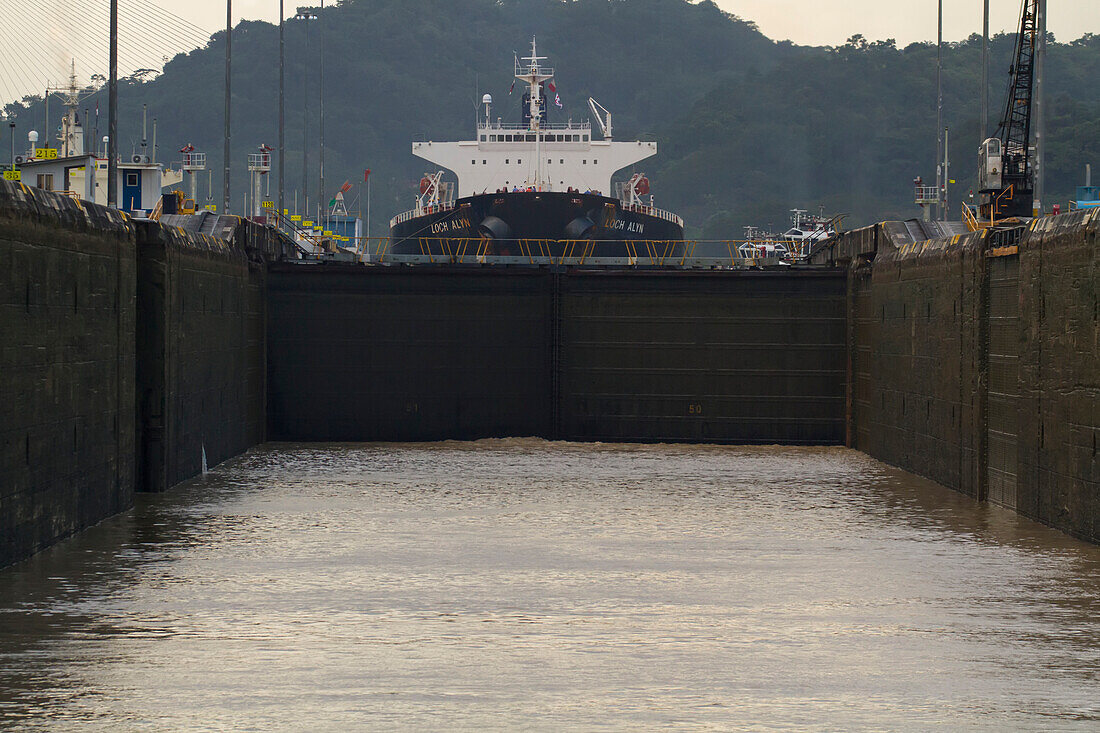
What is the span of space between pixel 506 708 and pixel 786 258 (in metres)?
34.7

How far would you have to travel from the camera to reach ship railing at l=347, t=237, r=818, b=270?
42.3 meters

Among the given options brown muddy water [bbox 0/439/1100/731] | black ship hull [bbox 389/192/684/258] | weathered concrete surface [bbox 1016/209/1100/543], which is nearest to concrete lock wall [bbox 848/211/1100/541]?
weathered concrete surface [bbox 1016/209/1100/543]

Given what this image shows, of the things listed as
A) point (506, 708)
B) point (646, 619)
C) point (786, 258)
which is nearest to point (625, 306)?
point (786, 258)

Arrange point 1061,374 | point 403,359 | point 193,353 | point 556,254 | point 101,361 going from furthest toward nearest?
point 556,254 < point 403,359 < point 193,353 < point 101,361 < point 1061,374

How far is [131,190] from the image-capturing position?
64.0 meters

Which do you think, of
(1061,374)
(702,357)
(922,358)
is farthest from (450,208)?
(1061,374)

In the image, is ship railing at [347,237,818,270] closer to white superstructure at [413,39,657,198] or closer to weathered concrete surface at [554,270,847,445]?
weathered concrete surface at [554,270,847,445]

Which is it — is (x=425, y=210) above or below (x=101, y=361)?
above

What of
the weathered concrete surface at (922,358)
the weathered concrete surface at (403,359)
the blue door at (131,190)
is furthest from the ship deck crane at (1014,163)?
the blue door at (131,190)

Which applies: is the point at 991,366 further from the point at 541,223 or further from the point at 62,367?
the point at 541,223

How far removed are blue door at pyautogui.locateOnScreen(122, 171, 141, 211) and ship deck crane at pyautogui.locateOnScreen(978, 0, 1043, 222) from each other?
109 ft

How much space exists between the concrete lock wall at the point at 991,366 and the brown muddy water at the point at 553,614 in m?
0.92

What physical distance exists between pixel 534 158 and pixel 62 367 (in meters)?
54.6

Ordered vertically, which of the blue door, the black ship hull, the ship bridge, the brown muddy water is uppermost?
the ship bridge
